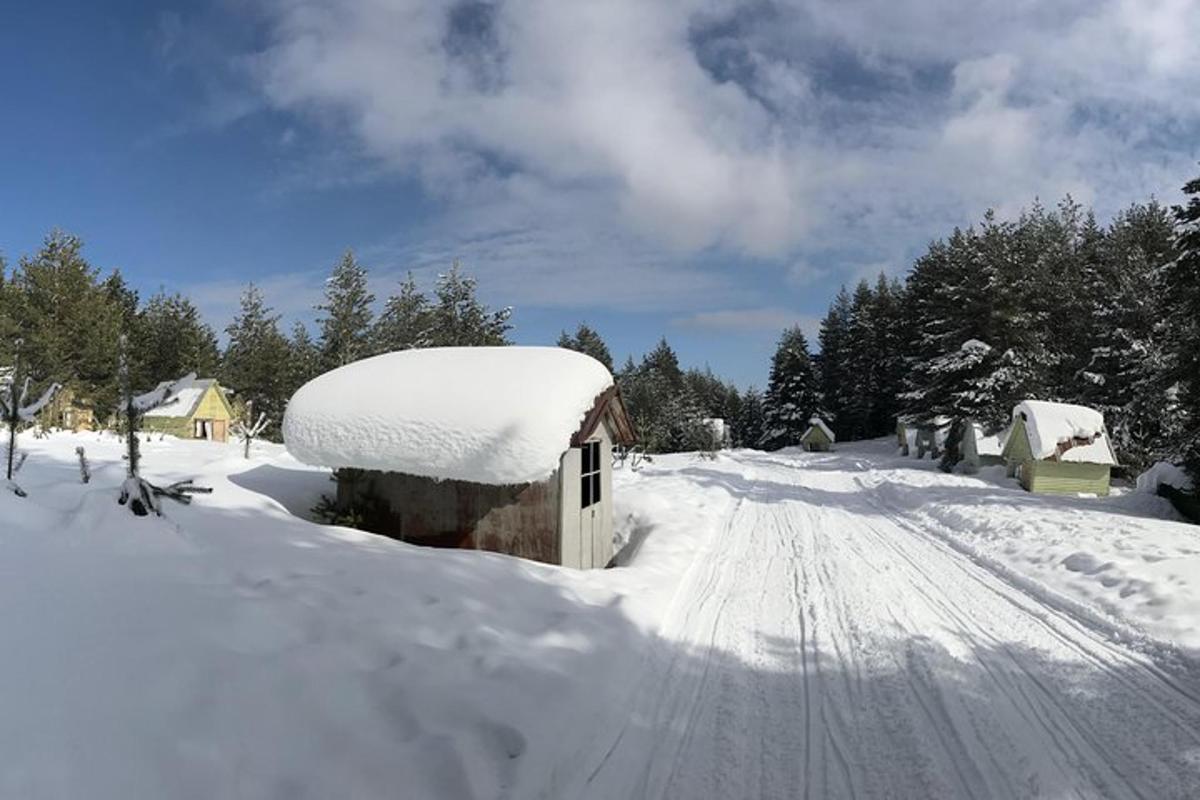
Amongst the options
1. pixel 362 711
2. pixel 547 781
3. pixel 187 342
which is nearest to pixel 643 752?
pixel 547 781

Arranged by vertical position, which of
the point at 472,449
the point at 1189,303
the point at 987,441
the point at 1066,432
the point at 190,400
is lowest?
the point at 472,449

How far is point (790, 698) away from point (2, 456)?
11528 millimetres

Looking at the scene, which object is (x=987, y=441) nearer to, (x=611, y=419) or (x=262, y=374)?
(x=611, y=419)

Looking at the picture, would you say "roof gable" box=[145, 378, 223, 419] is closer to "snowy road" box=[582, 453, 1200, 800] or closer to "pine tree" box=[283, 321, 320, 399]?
"pine tree" box=[283, 321, 320, 399]

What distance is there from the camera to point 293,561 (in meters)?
6.12

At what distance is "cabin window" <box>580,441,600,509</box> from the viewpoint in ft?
34.5

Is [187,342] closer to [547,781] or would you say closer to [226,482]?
[226,482]

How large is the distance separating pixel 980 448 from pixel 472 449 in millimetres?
27943

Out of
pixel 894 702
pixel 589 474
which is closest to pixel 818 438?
pixel 589 474

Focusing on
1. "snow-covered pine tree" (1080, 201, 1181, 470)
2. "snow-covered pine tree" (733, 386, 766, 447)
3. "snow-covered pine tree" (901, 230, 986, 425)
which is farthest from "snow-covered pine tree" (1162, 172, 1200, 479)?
"snow-covered pine tree" (733, 386, 766, 447)

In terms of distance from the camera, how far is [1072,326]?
122 ft

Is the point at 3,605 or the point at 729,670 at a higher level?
the point at 3,605

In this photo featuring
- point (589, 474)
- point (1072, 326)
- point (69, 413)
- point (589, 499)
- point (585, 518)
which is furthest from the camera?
point (1072, 326)

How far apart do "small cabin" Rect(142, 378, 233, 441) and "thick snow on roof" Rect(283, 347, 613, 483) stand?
101 feet
